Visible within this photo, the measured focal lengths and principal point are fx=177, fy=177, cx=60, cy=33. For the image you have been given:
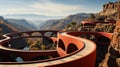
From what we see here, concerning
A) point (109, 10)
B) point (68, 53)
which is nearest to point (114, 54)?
point (68, 53)

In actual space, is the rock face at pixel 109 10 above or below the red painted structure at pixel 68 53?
above

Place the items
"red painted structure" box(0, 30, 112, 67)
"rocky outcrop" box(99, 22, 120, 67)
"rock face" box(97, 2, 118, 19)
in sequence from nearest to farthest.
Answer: "red painted structure" box(0, 30, 112, 67)
"rocky outcrop" box(99, 22, 120, 67)
"rock face" box(97, 2, 118, 19)

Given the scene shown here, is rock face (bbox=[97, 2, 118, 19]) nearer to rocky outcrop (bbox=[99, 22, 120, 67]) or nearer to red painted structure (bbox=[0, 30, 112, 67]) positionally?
red painted structure (bbox=[0, 30, 112, 67])

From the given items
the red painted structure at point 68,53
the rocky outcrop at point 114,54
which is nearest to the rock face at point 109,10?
the red painted structure at point 68,53

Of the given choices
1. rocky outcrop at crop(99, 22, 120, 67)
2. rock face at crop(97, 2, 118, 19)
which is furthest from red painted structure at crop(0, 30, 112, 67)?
rock face at crop(97, 2, 118, 19)

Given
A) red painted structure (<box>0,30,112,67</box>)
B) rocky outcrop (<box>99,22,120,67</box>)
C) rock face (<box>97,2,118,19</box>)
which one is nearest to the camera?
red painted structure (<box>0,30,112,67</box>)

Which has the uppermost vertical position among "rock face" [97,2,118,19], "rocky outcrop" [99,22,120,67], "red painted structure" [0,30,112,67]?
"rock face" [97,2,118,19]

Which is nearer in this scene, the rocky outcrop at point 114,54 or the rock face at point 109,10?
the rocky outcrop at point 114,54

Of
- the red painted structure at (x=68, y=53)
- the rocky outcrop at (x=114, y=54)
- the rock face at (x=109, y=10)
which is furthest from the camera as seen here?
the rock face at (x=109, y=10)

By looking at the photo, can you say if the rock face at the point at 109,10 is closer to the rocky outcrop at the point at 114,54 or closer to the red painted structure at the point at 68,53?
the red painted structure at the point at 68,53

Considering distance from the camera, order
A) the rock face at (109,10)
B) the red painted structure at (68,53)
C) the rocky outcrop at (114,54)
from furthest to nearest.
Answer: the rock face at (109,10), the rocky outcrop at (114,54), the red painted structure at (68,53)

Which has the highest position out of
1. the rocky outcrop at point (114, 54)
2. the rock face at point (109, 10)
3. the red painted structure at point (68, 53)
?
the rock face at point (109, 10)

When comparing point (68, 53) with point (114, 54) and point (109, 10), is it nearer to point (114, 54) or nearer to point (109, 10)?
point (114, 54)

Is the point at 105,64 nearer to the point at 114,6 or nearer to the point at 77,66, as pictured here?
the point at 77,66
